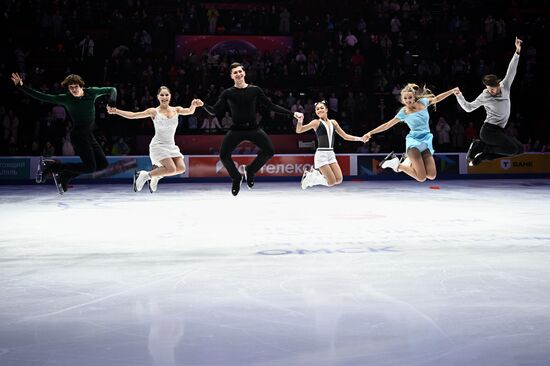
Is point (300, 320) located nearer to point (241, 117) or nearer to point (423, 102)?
point (241, 117)

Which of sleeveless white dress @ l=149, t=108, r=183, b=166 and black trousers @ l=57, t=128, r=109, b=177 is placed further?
sleeveless white dress @ l=149, t=108, r=183, b=166

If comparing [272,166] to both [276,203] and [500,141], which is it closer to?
[276,203]

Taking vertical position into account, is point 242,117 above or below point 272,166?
above

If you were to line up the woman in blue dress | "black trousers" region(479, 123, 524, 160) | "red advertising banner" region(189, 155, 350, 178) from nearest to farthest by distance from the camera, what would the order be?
"black trousers" region(479, 123, 524, 160) → the woman in blue dress → "red advertising banner" region(189, 155, 350, 178)

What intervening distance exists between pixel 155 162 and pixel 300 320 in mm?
4882

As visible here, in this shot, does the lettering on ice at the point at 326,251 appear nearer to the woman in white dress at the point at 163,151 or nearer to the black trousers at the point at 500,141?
the woman in white dress at the point at 163,151

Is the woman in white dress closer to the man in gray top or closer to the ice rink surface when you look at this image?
the ice rink surface

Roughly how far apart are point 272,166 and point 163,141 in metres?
17.4

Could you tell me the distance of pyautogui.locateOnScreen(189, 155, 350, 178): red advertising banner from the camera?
28094 millimetres

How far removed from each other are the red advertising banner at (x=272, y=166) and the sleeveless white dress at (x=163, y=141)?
16612 mm

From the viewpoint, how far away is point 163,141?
36.5 feet

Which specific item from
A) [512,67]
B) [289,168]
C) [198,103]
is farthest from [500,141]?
[289,168]

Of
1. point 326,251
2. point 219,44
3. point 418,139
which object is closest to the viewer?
point 418,139

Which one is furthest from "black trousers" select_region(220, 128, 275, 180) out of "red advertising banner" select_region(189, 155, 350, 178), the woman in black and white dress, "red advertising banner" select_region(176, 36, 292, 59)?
"red advertising banner" select_region(176, 36, 292, 59)
